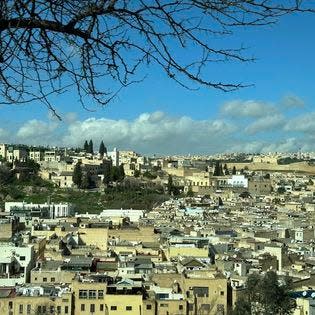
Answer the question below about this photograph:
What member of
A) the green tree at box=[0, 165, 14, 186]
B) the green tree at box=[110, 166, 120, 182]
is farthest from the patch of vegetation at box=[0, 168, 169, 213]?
the green tree at box=[0, 165, 14, 186]

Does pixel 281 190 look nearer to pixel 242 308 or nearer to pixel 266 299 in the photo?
pixel 266 299

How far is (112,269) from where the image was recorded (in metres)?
13.1

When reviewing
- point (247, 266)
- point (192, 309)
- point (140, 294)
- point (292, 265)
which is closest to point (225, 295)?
point (192, 309)

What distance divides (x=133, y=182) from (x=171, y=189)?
101 inches

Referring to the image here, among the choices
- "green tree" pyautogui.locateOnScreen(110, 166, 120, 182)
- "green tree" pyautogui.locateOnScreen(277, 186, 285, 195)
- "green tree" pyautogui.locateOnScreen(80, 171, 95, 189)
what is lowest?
"green tree" pyautogui.locateOnScreen(277, 186, 285, 195)

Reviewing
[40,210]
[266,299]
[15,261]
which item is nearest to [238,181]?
[40,210]

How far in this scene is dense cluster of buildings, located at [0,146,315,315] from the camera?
1068cm

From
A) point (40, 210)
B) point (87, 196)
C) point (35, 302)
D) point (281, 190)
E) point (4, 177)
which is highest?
point (4, 177)

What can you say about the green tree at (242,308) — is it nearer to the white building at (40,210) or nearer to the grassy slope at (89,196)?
the white building at (40,210)

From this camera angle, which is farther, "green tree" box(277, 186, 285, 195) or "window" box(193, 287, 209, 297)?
"green tree" box(277, 186, 285, 195)

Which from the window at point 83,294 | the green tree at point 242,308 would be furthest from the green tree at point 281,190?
the window at point 83,294

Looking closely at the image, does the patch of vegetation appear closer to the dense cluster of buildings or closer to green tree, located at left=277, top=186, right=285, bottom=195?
the dense cluster of buildings

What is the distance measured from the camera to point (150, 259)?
14.5m

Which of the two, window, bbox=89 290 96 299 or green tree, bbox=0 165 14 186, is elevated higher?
green tree, bbox=0 165 14 186
